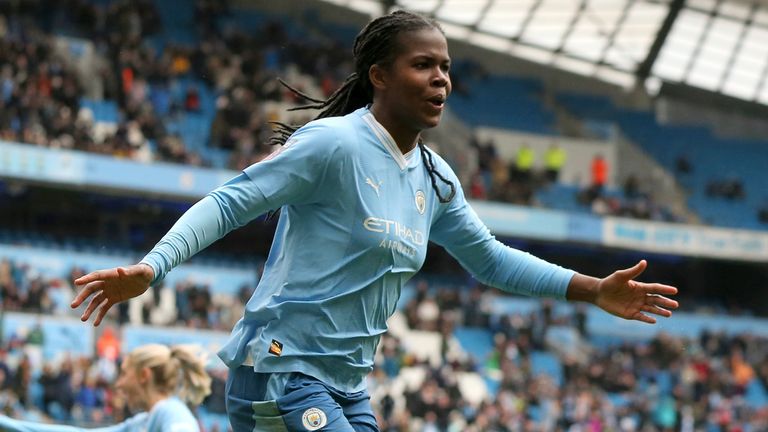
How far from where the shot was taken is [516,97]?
40031 millimetres

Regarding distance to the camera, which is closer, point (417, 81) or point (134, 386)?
point (417, 81)

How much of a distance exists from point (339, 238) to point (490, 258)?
0.86 metres

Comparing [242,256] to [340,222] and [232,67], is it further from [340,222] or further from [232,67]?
[340,222]

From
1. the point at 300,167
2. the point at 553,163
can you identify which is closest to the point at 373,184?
the point at 300,167

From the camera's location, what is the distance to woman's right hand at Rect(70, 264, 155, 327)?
3967 millimetres

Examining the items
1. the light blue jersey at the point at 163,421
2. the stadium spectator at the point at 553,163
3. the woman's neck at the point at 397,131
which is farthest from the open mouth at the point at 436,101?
the stadium spectator at the point at 553,163

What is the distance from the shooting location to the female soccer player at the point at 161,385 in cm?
707

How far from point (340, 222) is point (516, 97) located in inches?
1412

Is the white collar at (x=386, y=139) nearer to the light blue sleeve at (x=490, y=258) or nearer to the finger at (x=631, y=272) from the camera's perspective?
the light blue sleeve at (x=490, y=258)

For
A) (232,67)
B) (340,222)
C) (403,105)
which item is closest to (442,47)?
(403,105)

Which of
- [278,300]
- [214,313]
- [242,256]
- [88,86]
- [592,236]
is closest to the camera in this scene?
[278,300]

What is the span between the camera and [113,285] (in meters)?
4.01

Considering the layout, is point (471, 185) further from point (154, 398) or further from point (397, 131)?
point (397, 131)

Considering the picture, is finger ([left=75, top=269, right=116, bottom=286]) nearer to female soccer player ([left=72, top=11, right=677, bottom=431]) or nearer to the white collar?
→ female soccer player ([left=72, top=11, right=677, bottom=431])
